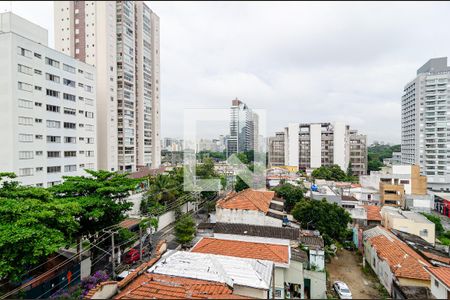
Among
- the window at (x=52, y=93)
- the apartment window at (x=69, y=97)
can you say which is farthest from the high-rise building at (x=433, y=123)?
the window at (x=52, y=93)

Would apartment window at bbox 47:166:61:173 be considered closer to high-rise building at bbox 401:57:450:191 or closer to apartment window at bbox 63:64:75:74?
apartment window at bbox 63:64:75:74

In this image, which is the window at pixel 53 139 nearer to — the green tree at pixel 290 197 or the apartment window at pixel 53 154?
the apartment window at pixel 53 154

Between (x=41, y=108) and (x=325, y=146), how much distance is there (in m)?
45.0

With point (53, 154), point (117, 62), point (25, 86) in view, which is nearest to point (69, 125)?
point (53, 154)

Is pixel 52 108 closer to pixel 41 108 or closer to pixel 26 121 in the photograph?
pixel 41 108

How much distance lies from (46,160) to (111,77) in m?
11.6

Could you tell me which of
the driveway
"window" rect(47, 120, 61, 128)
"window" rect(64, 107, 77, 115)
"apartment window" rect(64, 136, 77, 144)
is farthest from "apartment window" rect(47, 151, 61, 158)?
the driveway

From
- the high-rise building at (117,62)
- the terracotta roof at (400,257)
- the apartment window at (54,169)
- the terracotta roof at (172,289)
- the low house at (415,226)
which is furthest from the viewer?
the high-rise building at (117,62)

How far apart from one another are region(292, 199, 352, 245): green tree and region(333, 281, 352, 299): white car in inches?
139

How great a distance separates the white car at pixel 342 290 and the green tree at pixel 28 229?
33.6ft

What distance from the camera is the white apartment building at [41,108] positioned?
16.5m

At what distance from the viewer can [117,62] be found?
27.4 meters

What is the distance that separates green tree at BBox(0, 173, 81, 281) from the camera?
24.0 feet

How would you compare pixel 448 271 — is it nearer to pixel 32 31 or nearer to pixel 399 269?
pixel 399 269
